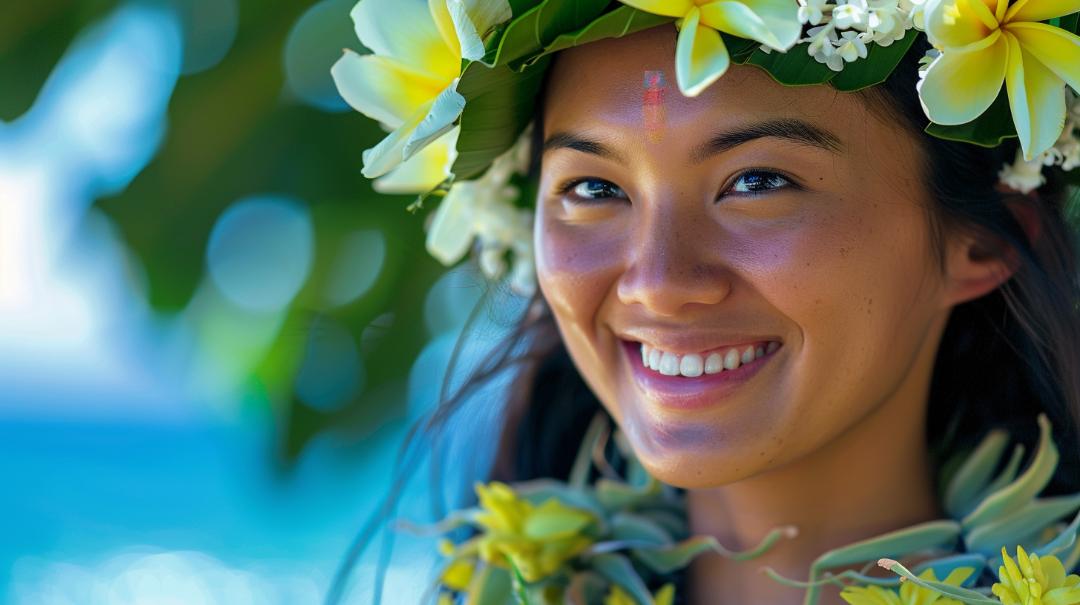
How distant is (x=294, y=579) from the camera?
4.39 m

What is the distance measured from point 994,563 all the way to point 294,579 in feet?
10.3

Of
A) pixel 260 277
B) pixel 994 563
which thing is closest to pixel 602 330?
pixel 994 563

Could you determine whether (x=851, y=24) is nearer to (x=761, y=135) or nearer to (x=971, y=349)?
(x=761, y=135)

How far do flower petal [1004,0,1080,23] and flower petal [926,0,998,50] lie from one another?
0.02 metres

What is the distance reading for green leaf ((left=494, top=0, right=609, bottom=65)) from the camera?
145 centimetres

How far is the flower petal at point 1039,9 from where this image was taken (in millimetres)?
1327

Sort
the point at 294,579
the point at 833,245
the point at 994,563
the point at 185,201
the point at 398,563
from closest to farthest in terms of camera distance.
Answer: the point at 833,245, the point at 994,563, the point at 185,201, the point at 398,563, the point at 294,579

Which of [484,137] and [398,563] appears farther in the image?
[398,563]

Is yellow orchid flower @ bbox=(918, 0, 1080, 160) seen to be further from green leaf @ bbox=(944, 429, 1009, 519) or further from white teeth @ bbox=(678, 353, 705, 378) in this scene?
green leaf @ bbox=(944, 429, 1009, 519)

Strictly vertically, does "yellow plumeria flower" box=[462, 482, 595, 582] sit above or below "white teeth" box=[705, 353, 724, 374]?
below

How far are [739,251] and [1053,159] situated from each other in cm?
41

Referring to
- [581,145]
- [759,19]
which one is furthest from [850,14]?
[581,145]

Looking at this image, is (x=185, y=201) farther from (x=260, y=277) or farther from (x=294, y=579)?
(x=294, y=579)

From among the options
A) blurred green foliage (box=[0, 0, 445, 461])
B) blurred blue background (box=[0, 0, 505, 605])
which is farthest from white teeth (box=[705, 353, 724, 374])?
blurred green foliage (box=[0, 0, 445, 461])
